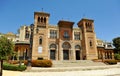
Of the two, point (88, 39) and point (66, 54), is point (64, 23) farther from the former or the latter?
point (66, 54)

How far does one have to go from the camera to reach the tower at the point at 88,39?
39.4 m

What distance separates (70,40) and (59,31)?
14.6 ft

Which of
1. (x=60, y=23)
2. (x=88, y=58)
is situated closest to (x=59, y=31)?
(x=60, y=23)

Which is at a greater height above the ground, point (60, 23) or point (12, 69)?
point (60, 23)

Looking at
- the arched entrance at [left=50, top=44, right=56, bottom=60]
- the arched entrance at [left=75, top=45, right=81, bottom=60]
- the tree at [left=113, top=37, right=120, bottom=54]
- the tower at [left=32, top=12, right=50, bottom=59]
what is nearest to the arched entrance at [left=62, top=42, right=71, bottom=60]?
the arched entrance at [left=75, top=45, right=81, bottom=60]

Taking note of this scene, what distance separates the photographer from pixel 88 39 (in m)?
40.9

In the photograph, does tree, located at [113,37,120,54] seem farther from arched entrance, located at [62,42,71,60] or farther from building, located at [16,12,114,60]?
arched entrance, located at [62,42,71,60]

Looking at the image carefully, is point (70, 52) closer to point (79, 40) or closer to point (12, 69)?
point (79, 40)

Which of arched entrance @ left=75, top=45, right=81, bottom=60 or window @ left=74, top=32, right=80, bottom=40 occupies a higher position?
window @ left=74, top=32, right=80, bottom=40

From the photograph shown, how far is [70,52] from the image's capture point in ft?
129

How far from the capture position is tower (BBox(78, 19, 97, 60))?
3944 cm

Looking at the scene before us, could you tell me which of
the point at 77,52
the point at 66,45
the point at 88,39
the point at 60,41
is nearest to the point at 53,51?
the point at 60,41

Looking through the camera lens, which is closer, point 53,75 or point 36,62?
Result: point 53,75

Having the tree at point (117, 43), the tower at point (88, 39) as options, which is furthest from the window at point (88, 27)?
the tree at point (117, 43)
